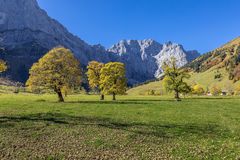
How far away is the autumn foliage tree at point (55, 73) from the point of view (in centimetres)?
7562

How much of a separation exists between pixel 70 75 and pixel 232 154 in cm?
6219

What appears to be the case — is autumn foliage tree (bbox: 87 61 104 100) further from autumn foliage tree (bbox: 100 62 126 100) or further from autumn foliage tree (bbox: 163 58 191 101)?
autumn foliage tree (bbox: 163 58 191 101)

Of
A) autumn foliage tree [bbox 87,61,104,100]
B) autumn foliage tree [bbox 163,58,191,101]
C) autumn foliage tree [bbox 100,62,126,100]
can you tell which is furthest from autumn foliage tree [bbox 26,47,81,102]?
autumn foliage tree [bbox 163,58,191,101]

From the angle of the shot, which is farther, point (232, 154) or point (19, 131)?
point (19, 131)

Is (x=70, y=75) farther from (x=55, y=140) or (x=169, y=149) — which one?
(x=169, y=149)

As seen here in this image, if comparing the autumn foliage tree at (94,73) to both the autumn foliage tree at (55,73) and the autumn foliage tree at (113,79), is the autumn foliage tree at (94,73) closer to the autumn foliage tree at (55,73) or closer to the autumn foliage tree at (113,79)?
the autumn foliage tree at (113,79)

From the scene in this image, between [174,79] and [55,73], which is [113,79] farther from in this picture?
[55,73]

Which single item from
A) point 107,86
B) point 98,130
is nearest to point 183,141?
point 98,130

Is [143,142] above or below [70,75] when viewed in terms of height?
below

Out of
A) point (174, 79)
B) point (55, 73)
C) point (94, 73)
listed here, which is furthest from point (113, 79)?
point (55, 73)

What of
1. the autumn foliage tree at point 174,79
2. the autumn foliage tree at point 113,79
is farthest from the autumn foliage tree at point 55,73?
the autumn foliage tree at point 174,79

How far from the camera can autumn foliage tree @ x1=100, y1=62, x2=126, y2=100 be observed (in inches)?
3861

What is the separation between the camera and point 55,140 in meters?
23.7

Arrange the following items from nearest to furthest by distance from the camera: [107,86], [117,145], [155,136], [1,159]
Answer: [1,159]
[117,145]
[155,136]
[107,86]
